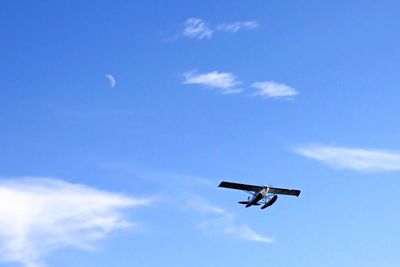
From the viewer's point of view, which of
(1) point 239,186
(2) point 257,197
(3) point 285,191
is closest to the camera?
(2) point 257,197

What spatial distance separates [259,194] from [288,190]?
12202 millimetres

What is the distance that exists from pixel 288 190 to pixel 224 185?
12.7 metres

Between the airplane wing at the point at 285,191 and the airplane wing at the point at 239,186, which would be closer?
the airplane wing at the point at 239,186

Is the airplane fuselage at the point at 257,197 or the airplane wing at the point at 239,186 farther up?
the airplane wing at the point at 239,186

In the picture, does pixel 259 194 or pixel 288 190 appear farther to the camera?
pixel 288 190

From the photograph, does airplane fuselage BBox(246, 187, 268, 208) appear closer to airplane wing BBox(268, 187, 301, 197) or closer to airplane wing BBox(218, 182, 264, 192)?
airplane wing BBox(218, 182, 264, 192)

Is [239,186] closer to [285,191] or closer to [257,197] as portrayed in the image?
[257,197]

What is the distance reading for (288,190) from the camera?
12525 centimetres

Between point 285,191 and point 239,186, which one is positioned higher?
point 285,191

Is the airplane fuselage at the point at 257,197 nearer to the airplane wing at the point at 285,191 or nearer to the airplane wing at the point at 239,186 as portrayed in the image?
the airplane wing at the point at 239,186

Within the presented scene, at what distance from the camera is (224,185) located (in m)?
120

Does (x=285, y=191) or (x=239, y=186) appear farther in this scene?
(x=285, y=191)

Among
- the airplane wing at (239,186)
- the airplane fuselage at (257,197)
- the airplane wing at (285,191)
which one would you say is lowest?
the airplane fuselage at (257,197)

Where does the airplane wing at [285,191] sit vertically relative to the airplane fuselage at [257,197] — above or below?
above
